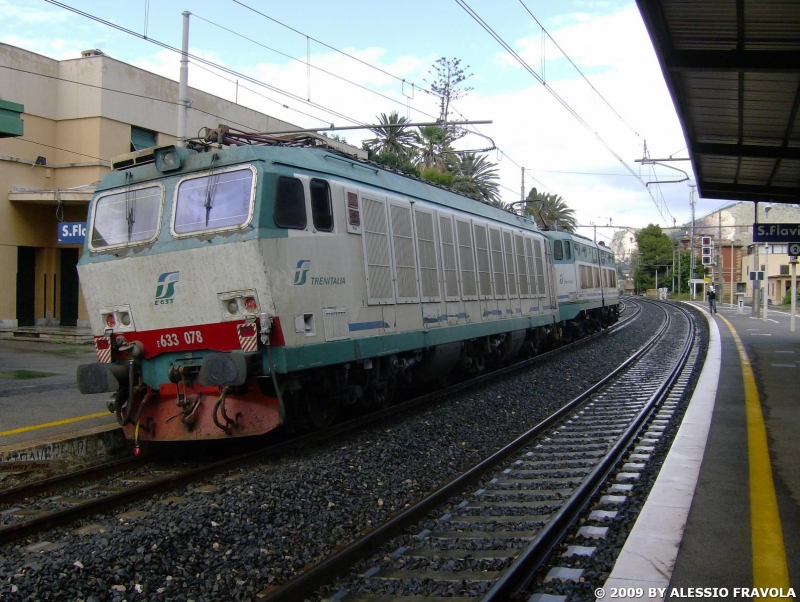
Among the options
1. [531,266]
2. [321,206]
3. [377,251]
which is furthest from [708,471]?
[531,266]

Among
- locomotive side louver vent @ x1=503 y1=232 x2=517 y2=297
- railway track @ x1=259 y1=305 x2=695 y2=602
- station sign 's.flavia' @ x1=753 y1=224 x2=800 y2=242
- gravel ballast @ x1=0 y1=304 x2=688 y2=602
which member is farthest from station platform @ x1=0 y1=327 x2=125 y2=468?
station sign 's.flavia' @ x1=753 y1=224 x2=800 y2=242

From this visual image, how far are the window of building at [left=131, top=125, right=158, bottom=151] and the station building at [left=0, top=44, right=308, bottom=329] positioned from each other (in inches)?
1.2

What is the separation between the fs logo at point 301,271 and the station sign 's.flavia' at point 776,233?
49.1ft

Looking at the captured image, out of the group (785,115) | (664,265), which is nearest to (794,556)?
(785,115)

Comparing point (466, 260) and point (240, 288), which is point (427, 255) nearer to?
point (466, 260)

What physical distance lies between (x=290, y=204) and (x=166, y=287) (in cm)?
165

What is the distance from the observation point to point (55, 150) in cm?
2205

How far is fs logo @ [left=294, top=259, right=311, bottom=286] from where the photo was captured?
7887 millimetres

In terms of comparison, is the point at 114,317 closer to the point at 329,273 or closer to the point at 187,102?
the point at 329,273

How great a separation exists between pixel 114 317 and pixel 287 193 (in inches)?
101

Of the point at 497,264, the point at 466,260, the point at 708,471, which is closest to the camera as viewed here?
the point at 708,471

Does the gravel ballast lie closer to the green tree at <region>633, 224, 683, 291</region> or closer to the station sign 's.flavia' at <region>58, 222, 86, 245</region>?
the station sign 's.flavia' at <region>58, 222, 86, 245</region>

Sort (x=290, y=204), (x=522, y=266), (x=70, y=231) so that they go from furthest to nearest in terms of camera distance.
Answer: (x=70, y=231) → (x=522, y=266) → (x=290, y=204)

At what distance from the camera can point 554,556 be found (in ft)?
17.0
